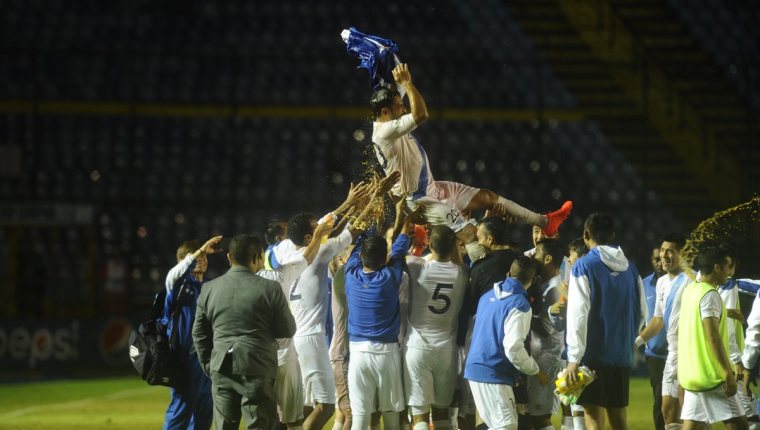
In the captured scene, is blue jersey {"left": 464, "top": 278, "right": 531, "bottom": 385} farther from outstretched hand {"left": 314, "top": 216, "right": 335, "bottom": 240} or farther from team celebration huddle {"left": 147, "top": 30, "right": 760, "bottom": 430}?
outstretched hand {"left": 314, "top": 216, "right": 335, "bottom": 240}

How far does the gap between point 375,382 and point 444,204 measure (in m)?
1.52

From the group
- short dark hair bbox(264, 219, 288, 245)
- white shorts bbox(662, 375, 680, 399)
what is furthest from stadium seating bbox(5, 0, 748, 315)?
white shorts bbox(662, 375, 680, 399)

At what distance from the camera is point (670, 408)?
9.73 meters

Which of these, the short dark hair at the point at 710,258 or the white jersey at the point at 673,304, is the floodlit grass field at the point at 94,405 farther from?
the short dark hair at the point at 710,258

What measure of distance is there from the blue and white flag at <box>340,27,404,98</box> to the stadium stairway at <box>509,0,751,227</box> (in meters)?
13.1

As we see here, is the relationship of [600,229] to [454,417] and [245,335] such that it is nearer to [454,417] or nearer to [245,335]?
[454,417]

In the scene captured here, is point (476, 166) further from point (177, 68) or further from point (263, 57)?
point (177, 68)

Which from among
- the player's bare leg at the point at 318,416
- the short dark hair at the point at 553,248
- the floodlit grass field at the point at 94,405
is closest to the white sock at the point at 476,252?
the short dark hair at the point at 553,248

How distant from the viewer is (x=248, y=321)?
807 centimetres

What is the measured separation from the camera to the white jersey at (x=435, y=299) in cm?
883

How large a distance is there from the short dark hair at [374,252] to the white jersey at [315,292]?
2.89ft

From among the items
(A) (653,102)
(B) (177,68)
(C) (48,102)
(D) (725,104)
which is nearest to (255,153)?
(B) (177,68)

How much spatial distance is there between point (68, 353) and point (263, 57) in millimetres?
5960

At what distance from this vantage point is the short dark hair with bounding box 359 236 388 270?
8703mm
